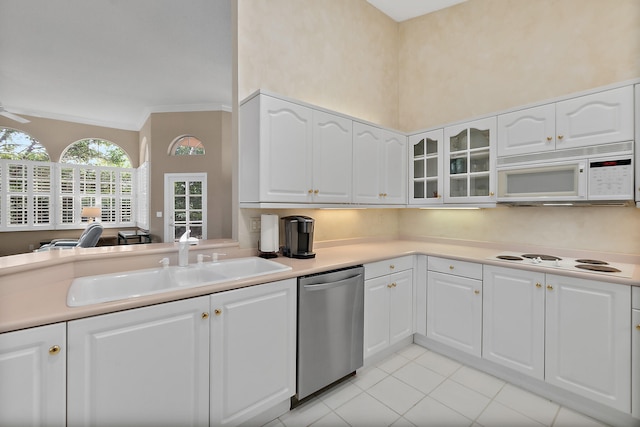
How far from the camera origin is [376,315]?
226 centimetres

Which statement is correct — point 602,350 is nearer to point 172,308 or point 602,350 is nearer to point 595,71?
point 595,71

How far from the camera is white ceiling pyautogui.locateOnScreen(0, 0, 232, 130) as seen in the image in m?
3.08

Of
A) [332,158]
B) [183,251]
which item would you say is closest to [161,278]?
[183,251]

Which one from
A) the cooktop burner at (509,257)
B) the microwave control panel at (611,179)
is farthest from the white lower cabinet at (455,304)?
the microwave control panel at (611,179)

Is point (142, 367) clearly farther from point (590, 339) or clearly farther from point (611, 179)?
point (611, 179)

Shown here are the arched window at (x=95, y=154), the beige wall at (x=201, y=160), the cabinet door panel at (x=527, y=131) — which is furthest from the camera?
→ the arched window at (x=95, y=154)

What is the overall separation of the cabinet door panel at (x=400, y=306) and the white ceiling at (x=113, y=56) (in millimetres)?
3300

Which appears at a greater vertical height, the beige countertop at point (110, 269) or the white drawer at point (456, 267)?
the beige countertop at point (110, 269)

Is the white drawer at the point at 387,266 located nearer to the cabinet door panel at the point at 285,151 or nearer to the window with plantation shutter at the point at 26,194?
the cabinet door panel at the point at 285,151

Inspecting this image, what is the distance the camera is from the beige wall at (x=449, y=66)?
7.32 ft


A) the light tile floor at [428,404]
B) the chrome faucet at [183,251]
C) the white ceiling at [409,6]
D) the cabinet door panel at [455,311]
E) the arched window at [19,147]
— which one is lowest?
the light tile floor at [428,404]

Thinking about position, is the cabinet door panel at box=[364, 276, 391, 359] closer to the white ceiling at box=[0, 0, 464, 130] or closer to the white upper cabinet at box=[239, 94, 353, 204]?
the white upper cabinet at box=[239, 94, 353, 204]

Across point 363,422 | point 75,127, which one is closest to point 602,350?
point 363,422

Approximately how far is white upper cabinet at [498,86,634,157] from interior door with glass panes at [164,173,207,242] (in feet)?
17.9
